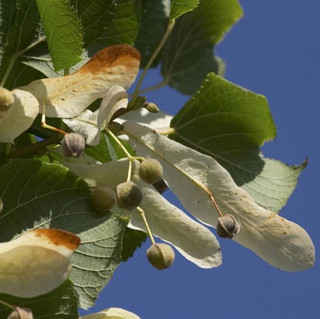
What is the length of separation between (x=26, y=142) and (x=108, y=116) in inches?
9.0

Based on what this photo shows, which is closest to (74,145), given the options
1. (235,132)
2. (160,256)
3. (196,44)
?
(160,256)

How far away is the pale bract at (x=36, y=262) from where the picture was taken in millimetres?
1240

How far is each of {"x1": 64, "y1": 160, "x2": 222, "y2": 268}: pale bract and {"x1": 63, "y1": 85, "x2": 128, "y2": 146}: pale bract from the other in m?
0.06

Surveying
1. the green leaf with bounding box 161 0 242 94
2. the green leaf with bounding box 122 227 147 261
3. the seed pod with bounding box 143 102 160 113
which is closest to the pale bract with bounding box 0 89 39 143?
the seed pod with bounding box 143 102 160 113

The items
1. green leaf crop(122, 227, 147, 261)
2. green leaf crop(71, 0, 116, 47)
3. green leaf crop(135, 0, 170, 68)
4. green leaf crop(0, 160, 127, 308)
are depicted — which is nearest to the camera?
green leaf crop(0, 160, 127, 308)

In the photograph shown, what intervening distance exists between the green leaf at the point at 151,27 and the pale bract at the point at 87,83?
15.4 inches

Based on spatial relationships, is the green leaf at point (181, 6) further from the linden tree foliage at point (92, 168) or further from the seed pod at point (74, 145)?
the seed pod at point (74, 145)

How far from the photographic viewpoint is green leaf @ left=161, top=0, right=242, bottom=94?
7.17 feet

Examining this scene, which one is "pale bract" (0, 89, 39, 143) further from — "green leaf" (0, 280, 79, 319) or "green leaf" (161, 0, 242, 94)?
"green leaf" (161, 0, 242, 94)

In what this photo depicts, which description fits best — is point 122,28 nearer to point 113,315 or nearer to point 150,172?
point 150,172

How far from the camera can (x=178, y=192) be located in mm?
1557

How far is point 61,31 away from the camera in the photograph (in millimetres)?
1532

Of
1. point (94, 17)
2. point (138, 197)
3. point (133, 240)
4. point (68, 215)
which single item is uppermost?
point (94, 17)

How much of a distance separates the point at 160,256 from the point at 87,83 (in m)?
0.28
